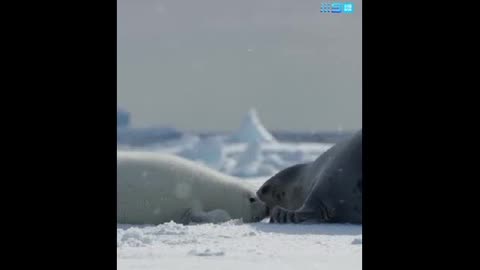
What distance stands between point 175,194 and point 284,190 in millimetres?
882

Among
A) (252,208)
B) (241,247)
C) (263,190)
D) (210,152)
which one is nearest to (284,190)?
(263,190)

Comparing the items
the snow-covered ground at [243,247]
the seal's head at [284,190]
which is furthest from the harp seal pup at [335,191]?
the seal's head at [284,190]

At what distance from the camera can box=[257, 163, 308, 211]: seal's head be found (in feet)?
15.6

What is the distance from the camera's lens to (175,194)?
420cm

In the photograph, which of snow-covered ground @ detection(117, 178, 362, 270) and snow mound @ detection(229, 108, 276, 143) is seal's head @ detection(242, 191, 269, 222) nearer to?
snow-covered ground @ detection(117, 178, 362, 270)

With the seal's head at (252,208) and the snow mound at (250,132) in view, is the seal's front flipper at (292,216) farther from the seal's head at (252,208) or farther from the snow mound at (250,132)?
the snow mound at (250,132)

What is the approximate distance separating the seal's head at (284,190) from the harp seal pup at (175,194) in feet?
0.92

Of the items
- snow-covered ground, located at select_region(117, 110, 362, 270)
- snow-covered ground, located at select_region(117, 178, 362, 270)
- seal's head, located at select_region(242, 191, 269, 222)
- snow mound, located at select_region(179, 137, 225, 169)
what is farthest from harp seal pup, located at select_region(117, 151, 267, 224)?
snow mound, located at select_region(179, 137, 225, 169)

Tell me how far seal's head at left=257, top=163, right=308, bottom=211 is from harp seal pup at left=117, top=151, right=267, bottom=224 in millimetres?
281
